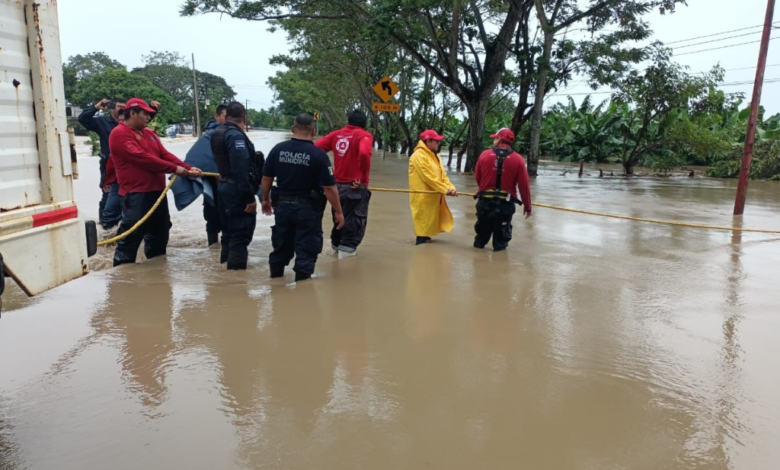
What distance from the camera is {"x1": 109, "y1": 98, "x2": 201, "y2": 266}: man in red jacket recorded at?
18.9 feet

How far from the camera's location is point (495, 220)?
7.23m

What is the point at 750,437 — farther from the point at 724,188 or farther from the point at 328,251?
the point at 724,188

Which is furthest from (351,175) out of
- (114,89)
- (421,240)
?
(114,89)

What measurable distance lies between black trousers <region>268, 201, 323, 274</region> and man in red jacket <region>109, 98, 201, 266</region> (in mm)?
1273

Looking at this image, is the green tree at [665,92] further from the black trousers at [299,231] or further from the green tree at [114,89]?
the green tree at [114,89]

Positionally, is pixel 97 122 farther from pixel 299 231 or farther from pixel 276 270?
pixel 299 231

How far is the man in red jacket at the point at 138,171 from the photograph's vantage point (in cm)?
575

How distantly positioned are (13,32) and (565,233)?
24.4ft

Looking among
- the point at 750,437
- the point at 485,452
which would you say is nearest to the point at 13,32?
the point at 485,452

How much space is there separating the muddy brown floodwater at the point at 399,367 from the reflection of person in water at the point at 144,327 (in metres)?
0.02

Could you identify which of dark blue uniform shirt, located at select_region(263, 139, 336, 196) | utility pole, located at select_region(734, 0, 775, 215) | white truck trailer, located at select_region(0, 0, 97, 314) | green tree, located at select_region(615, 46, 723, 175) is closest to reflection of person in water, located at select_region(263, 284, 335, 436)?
dark blue uniform shirt, located at select_region(263, 139, 336, 196)

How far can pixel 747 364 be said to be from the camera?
12.4ft

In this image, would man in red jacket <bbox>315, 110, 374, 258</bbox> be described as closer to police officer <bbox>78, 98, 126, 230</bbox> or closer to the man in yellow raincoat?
the man in yellow raincoat

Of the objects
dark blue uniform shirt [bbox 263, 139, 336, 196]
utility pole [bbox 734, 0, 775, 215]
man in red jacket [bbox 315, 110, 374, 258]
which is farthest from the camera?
utility pole [bbox 734, 0, 775, 215]
